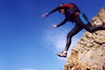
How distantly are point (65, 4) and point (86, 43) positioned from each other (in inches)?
814

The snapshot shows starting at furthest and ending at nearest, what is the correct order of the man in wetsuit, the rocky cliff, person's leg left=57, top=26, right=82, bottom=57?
the rocky cliff
person's leg left=57, top=26, right=82, bottom=57
the man in wetsuit

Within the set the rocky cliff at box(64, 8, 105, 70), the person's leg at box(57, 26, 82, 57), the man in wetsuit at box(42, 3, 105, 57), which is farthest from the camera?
the rocky cliff at box(64, 8, 105, 70)

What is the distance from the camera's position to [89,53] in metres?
32.3

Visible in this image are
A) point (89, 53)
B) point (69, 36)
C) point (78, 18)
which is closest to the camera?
point (78, 18)

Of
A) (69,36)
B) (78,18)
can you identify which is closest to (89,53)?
(69,36)

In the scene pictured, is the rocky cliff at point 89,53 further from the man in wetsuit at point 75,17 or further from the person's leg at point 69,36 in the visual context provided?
the man in wetsuit at point 75,17

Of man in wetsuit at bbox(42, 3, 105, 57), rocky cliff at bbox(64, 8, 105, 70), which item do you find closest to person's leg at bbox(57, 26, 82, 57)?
man in wetsuit at bbox(42, 3, 105, 57)

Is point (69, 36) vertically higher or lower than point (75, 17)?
lower

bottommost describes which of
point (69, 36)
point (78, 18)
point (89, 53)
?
point (69, 36)

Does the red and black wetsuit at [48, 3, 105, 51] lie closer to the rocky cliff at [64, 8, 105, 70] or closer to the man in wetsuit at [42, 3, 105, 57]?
the man in wetsuit at [42, 3, 105, 57]

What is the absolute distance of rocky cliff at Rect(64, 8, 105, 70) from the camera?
98.4 feet

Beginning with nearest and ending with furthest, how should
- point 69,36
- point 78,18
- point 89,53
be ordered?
point 78,18, point 69,36, point 89,53

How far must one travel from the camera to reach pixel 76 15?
48.3ft

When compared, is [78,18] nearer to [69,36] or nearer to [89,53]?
[69,36]
